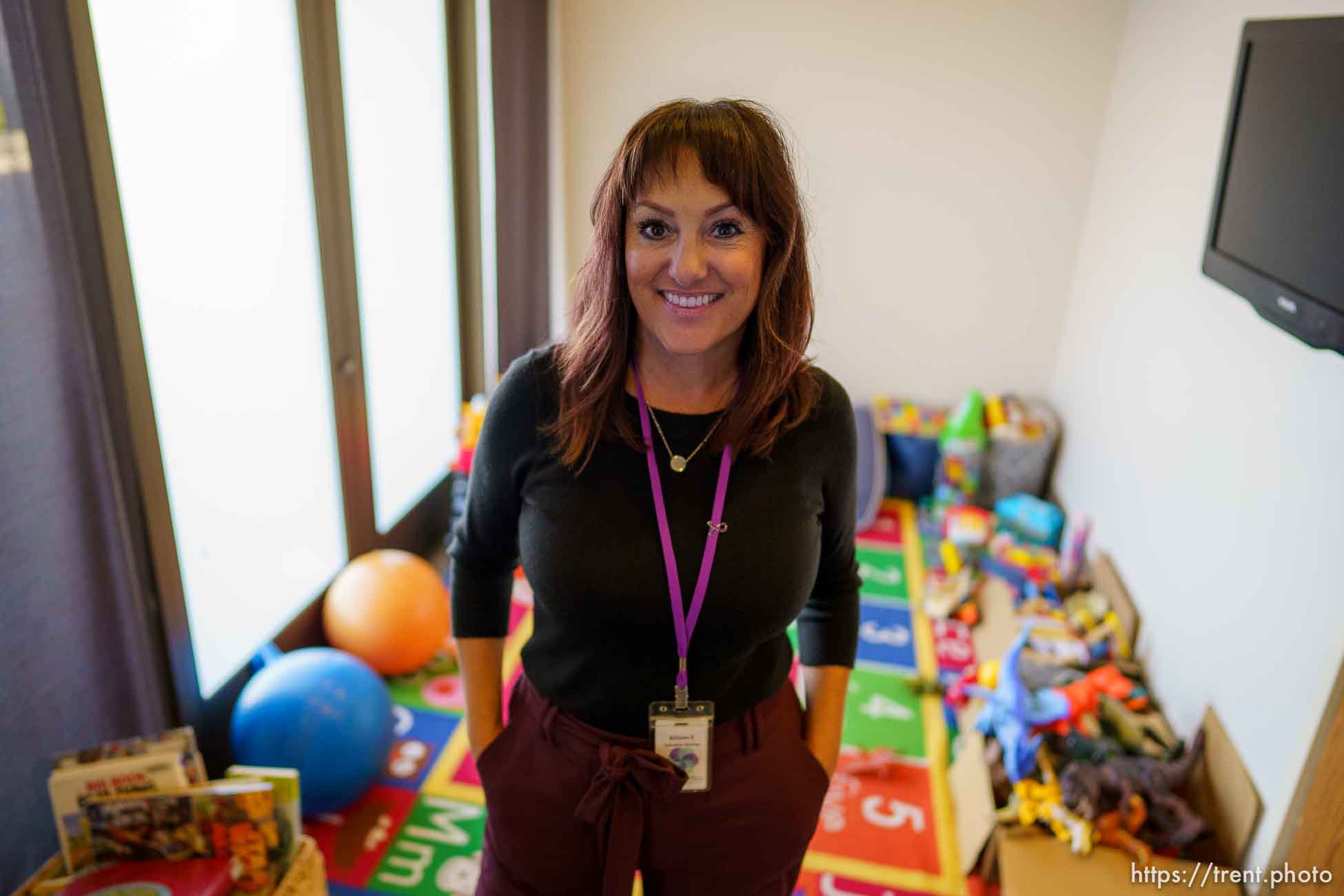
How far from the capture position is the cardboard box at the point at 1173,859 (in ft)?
5.87

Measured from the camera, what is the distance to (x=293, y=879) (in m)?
1.59

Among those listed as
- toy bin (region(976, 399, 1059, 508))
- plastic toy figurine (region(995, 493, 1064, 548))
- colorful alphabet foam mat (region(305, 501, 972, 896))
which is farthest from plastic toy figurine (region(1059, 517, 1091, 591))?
toy bin (region(976, 399, 1059, 508))

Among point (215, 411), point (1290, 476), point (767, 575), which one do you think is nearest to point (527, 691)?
point (767, 575)

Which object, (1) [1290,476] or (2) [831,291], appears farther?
(2) [831,291]

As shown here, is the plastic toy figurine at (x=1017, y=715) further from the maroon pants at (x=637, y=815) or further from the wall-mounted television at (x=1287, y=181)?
the maroon pants at (x=637, y=815)

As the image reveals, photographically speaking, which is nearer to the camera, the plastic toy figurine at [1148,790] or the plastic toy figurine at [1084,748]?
the plastic toy figurine at [1148,790]

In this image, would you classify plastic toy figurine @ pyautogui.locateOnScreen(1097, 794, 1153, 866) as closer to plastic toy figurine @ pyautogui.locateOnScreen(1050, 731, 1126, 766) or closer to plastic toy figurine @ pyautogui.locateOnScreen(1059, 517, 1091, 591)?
plastic toy figurine @ pyautogui.locateOnScreen(1050, 731, 1126, 766)

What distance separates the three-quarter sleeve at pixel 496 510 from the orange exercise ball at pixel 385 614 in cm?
125

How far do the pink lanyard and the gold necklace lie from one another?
1 centimetres

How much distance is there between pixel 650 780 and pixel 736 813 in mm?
126

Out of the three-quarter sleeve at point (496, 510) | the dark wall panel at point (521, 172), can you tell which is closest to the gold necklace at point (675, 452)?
the three-quarter sleeve at point (496, 510)

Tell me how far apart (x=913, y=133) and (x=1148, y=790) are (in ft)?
8.33

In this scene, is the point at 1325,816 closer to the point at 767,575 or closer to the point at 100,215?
the point at 767,575

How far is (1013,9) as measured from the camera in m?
3.42
